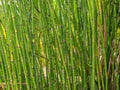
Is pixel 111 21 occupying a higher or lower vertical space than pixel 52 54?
higher

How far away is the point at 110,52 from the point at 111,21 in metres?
0.14

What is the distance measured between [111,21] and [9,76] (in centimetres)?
52

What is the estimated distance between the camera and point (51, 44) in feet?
3.89

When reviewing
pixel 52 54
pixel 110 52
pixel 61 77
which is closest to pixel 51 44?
pixel 52 54

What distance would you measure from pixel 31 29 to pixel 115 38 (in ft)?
1.20

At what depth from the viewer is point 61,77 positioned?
1.17 meters

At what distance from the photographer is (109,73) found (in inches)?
46.9

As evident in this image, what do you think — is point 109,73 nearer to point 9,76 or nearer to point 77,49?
point 77,49

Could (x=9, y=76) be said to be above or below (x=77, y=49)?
below

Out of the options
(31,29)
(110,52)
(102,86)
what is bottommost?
(102,86)

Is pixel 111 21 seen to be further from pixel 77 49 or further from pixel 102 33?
pixel 77 49

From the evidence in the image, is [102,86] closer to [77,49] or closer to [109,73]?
[109,73]

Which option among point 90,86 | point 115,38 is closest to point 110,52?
point 115,38

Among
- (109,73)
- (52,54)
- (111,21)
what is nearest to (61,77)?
(52,54)
